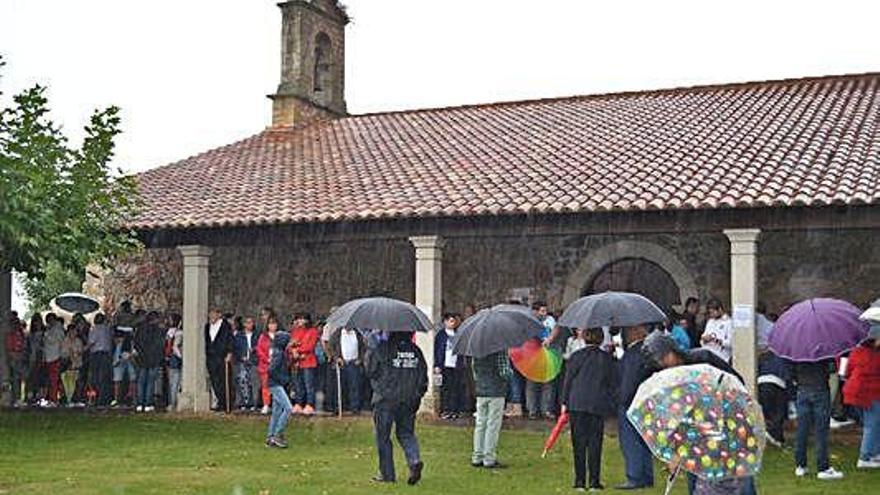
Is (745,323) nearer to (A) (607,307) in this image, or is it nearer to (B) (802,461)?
(B) (802,461)

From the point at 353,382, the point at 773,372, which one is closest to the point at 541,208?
the point at 773,372

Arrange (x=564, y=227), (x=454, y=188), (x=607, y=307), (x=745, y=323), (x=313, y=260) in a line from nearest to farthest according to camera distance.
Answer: (x=607, y=307)
(x=745, y=323)
(x=564, y=227)
(x=454, y=188)
(x=313, y=260)

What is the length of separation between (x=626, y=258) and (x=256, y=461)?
7260 millimetres

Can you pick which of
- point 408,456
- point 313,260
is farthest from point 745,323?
point 313,260

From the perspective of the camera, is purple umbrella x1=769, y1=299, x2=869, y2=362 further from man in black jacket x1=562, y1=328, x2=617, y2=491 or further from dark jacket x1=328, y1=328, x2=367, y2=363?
dark jacket x1=328, y1=328, x2=367, y2=363

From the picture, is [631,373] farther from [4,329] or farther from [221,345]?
[4,329]

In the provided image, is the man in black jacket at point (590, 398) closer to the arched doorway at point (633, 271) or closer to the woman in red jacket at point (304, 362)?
the woman in red jacket at point (304, 362)

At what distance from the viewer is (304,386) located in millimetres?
15359

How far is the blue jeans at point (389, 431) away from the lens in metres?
9.77

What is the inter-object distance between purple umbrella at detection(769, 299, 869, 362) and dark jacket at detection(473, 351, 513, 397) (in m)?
2.36

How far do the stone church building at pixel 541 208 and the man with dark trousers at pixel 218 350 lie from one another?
0.39m

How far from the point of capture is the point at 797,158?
14.9m

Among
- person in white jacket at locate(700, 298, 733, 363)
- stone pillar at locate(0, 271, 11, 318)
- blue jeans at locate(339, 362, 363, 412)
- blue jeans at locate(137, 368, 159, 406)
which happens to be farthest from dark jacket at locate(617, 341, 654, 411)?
stone pillar at locate(0, 271, 11, 318)

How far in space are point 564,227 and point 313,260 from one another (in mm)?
6176
